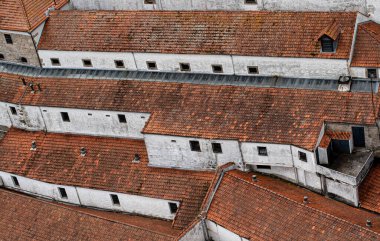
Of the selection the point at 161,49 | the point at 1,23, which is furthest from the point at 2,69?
the point at 161,49

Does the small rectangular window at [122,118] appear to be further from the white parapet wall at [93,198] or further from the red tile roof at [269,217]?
the red tile roof at [269,217]

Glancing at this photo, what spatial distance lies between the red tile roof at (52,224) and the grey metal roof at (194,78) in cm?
1232

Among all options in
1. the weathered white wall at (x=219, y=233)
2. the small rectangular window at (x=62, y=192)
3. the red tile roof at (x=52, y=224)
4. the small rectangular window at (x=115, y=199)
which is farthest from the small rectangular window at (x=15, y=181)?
the weathered white wall at (x=219, y=233)

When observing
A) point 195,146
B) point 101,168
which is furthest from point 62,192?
point 195,146

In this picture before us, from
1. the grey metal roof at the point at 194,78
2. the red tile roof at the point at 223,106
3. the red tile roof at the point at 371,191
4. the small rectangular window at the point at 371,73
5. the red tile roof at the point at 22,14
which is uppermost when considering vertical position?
the red tile roof at the point at 22,14

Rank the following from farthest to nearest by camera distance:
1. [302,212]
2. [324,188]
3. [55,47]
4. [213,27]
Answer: [55,47] → [213,27] → [324,188] → [302,212]

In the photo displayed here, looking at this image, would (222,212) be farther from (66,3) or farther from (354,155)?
(66,3)

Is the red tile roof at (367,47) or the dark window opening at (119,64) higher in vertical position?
the red tile roof at (367,47)

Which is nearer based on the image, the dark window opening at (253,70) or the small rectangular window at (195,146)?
the small rectangular window at (195,146)

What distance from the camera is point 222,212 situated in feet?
197

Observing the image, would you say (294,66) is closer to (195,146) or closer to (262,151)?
(262,151)

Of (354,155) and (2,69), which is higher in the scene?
(2,69)

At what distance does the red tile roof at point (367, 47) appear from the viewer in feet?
200

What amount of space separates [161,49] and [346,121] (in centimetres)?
1797
